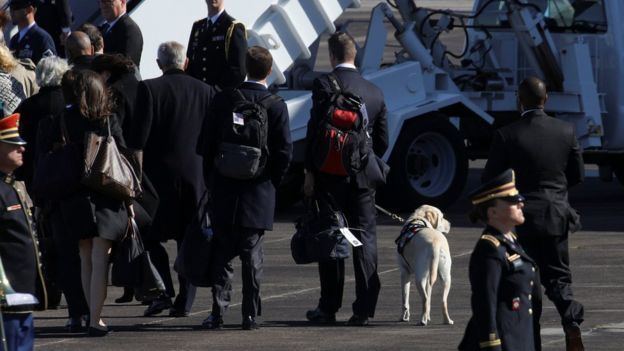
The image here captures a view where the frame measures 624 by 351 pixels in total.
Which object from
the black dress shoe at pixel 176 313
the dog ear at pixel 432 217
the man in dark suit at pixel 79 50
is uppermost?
the man in dark suit at pixel 79 50

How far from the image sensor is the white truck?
16.5 meters

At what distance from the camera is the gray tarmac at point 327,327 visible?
1019cm

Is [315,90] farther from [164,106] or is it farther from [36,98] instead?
[36,98]

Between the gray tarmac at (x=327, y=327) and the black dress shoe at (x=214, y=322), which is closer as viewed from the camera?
the gray tarmac at (x=327, y=327)

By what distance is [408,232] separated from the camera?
427 inches

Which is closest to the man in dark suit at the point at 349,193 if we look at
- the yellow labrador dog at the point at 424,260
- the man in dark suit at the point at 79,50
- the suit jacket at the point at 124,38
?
the yellow labrador dog at the point at 424,260

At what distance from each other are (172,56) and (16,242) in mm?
4042

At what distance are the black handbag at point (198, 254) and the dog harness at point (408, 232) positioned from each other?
46.1 inches

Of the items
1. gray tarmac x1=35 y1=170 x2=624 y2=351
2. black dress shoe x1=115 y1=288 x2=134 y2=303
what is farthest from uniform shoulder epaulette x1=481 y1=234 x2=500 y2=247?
black dress shoe x1=115 y1=288 x2=134 y2=303

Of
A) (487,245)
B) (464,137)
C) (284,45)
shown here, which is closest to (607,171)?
(464,137)

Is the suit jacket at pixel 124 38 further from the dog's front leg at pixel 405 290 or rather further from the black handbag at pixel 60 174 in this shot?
the dog's front leg at pixel 405 290

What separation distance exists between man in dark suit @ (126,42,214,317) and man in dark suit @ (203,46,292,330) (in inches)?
22.5

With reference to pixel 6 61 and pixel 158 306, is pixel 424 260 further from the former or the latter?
pixel 6 61

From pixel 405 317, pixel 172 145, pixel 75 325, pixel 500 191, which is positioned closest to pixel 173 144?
pixel 172 145
